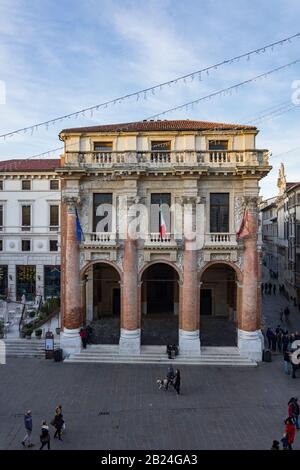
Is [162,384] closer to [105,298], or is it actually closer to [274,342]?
[274,342]

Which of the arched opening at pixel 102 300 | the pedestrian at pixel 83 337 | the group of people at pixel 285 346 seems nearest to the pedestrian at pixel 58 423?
the pedestrian at pixel 83 337

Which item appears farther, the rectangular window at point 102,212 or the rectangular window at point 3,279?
the rectangular window at point 3,279

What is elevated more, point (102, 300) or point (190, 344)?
point (102, 300)

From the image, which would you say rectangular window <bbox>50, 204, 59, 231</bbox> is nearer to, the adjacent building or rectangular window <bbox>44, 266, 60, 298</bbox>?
rectangular window <bbox>44, 266, 60, 298</bbox>

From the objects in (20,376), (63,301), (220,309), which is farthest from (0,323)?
Result: (220,309)

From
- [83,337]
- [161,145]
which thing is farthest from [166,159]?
[83,337]

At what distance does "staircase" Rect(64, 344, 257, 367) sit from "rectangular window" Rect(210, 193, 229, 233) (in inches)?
299

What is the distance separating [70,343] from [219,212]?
12468mm

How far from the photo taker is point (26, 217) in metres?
40.6

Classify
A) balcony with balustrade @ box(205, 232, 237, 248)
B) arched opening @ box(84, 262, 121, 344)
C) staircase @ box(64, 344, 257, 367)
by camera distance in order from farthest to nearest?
arched opening @ box(84, 262, 121, 344)
balcony with balustrade @ box(205, 232, 237, 248)
staircase @ box(64, 344, 257, 367)

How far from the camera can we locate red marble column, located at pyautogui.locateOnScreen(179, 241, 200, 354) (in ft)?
75.9

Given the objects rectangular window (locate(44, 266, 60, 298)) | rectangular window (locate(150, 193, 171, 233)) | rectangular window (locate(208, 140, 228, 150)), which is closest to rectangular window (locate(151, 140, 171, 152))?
rectangular window (locate(208, 140, 228, 150))

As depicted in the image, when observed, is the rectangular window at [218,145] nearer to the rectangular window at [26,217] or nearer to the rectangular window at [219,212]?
the rectangular window at [219,212]

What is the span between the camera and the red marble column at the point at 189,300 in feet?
75.9
